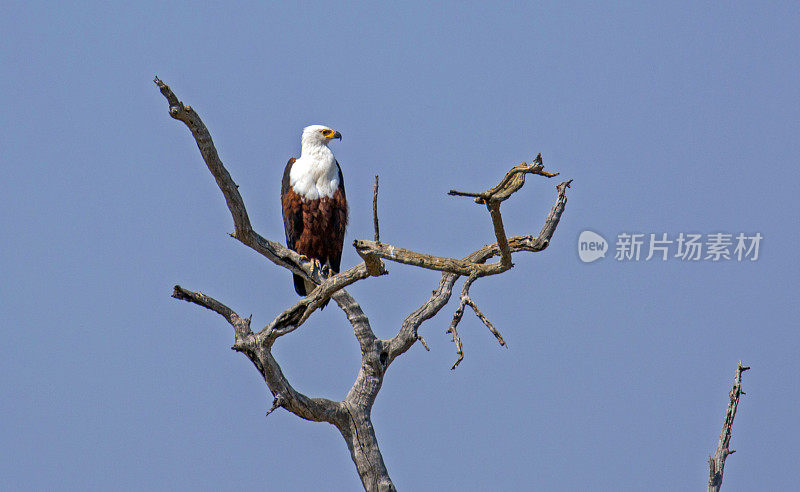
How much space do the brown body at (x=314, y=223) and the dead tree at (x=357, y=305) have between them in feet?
3.47

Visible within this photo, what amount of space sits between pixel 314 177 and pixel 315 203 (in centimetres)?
21

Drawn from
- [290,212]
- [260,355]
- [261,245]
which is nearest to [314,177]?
[290,212]

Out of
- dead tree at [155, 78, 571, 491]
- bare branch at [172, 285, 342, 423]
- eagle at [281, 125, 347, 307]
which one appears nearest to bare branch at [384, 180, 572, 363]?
dead tree at [155, 78, 571, 491]

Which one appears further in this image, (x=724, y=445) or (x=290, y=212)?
(x=290, y=212)

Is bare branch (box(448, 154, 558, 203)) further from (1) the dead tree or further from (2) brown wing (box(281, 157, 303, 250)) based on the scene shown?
(2) brown wing (box(281, 157, 303, 250))

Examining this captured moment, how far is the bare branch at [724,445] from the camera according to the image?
5.07 m

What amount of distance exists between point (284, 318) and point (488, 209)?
5.63ft

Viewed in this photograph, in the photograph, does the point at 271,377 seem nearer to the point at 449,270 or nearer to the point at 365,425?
the point at 365,425

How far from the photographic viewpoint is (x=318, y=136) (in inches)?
302

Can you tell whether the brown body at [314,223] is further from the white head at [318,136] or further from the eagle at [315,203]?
the white head at [318,136]

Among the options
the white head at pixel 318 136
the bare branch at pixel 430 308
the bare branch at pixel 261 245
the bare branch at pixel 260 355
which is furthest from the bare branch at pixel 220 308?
the white head at pixel 318 136

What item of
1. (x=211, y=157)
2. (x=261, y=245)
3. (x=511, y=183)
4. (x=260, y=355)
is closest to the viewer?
(x=511, y=183)

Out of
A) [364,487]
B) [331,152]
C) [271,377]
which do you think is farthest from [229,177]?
[331,152]

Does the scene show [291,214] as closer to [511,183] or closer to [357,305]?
[357,305]
